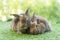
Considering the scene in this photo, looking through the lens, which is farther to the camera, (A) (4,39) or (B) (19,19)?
(B) (19,19)

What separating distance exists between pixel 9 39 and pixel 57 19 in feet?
5.75

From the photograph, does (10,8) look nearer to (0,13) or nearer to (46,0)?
(0,13)

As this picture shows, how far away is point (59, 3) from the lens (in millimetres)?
3799

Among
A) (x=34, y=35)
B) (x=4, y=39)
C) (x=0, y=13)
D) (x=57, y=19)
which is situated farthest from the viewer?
(x=0, y=13)

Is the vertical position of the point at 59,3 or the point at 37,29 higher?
the point at 59,3

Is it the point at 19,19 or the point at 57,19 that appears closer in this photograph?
the point at 19,19

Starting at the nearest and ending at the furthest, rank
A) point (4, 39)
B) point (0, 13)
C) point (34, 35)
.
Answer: point (4, 39) < point (34, 35) < point (0, 13)

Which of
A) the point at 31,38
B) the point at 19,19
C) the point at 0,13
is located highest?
the point at 0,13

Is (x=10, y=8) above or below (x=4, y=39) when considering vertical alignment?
above

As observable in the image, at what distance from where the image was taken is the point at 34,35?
2129 mm

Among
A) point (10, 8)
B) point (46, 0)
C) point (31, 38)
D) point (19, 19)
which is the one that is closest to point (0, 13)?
point (10, 8)

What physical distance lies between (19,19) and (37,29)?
24 centimetres

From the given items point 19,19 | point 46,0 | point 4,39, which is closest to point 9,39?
point 4,39

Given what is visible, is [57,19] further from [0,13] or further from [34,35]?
[34,35]
